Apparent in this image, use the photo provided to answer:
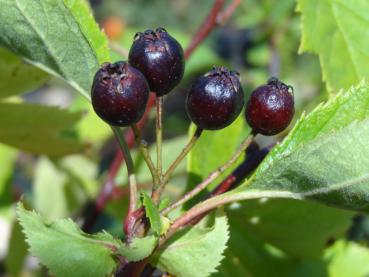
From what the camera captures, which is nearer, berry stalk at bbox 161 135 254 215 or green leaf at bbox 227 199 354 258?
berry stalk at bbox 161 135 254 215

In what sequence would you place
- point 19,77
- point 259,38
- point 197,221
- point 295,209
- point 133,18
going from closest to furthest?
1. point 197,221
2. point 295,209
3. point 19,77
4. point 259,38
5. point 133,18

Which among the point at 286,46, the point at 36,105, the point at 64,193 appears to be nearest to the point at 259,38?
the point at 286,46

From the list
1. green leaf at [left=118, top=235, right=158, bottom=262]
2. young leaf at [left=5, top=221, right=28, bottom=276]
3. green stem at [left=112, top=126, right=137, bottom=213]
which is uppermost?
green stem at [left=112, top=126, right=137, bottom=213]

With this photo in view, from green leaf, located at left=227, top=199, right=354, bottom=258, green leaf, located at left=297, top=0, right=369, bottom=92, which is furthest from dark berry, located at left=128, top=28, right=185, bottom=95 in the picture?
green leaf, located at left=297, top=0, right=369, bottom=92

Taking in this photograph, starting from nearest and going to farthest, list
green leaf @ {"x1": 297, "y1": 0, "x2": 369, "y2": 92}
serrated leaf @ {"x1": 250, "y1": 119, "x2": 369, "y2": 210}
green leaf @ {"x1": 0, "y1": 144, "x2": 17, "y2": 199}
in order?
1. serrated leaf @ {"x1": 250, "y1": 119, "x2": 369, "y2": 210}
2. green leaf @ {"x1": 297, "y1": 0, "x2": 369, "y2": 92}
3. green leaf @ {"x1": 0, "y1": 144, "x2": 17, "y2": 199}

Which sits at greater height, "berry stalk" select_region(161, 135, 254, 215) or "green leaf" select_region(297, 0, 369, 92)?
"green leaf" select_region(297, 0, 369, 92)

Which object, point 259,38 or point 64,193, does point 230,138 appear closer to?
point 64,193

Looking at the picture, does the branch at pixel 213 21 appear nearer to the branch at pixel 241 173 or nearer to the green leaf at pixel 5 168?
the green leaf at pixel 5 168

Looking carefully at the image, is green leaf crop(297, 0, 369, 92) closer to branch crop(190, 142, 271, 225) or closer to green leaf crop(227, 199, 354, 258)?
green leaf crop(227, 199, 354, 258)

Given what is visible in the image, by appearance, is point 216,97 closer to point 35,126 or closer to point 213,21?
point 35,126
